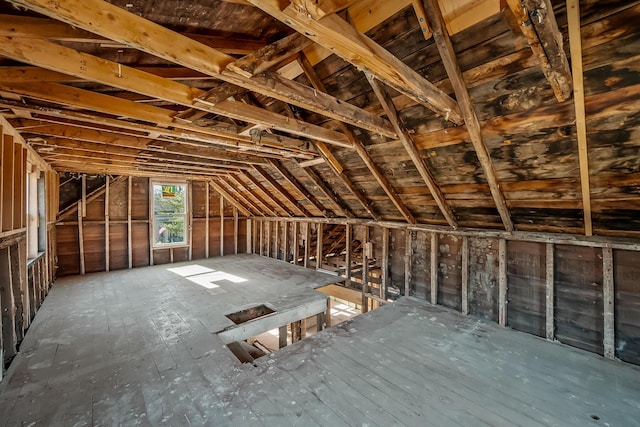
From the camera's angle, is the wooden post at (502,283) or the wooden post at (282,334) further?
the wooden post at (282,334)

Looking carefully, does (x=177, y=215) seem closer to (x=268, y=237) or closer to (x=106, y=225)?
(x=106, y=225)

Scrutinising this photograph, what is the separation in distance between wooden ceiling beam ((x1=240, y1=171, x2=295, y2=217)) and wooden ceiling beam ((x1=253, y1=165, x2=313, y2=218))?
468 millimetres

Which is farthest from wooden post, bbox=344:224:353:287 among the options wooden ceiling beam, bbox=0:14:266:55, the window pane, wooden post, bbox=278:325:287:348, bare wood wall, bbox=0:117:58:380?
→ the window pane

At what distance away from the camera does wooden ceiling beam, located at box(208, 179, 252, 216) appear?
766cm

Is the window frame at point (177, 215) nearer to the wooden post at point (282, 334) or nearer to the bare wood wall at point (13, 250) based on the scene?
the bare wood wall at point (13, 250)

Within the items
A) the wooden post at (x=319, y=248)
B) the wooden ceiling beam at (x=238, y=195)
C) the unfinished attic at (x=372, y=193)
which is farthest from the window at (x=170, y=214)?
the wooden post at (x=319, y=248)

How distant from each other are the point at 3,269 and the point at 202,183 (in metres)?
5.23

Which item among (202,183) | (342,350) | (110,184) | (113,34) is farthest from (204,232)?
(113,34)

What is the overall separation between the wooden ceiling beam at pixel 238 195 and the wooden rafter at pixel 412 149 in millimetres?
5038

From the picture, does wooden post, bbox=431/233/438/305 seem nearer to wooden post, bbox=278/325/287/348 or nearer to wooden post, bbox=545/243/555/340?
wooden post, bbox=545/243/555/340

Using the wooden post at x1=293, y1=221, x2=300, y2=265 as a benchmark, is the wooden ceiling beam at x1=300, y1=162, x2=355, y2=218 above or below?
above

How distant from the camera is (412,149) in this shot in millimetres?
2830

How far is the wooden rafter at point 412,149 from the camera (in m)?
2.37

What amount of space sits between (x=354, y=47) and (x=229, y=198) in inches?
279
